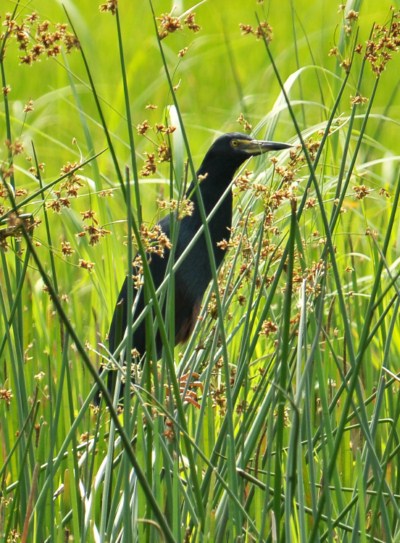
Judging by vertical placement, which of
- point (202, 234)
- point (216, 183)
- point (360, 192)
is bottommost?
point (202, 234)

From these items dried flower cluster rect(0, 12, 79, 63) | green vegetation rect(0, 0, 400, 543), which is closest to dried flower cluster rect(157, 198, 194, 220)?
green vegetation rect(0, 0, 400, 543)

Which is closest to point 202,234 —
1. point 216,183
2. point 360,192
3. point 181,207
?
point 216,183

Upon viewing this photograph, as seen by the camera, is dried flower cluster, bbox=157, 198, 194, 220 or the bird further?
the bird

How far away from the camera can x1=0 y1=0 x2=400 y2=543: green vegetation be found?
121cm

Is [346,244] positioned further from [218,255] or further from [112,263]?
[112,263]

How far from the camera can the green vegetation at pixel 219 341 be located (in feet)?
3.96

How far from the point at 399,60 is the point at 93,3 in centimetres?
238

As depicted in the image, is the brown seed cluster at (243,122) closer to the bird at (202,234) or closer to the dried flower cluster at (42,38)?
the dried flower cluster at (42,38)

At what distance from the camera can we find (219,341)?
1.84 meters

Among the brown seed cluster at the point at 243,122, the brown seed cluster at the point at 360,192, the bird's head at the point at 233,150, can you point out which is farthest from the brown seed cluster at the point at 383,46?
the bird's head at the point at 233,150

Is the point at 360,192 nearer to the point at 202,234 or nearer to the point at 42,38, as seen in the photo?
the point at 42,38

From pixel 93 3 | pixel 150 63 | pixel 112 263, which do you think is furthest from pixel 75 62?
pixel 112 263

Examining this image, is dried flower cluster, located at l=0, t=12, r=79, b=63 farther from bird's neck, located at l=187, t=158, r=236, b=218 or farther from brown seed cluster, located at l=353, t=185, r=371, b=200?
bird's neck, located at l=187, t=158, r=236, b=218

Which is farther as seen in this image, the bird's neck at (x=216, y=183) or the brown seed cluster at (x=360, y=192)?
the bird's neck at (x=216, y=183)
